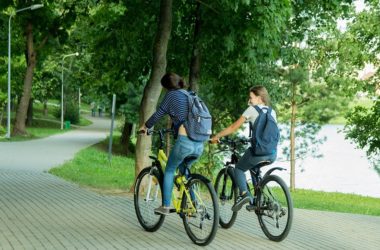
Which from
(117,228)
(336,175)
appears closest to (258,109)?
(117,228)

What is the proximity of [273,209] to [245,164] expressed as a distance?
22.8 inches

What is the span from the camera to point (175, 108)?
A: 757cm

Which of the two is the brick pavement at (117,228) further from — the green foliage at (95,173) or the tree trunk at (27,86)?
the tree trunk at (27,86)

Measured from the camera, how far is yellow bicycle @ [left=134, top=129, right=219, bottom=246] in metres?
7.04

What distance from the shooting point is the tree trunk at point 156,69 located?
37.3 ft

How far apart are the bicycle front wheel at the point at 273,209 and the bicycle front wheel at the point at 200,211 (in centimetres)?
74

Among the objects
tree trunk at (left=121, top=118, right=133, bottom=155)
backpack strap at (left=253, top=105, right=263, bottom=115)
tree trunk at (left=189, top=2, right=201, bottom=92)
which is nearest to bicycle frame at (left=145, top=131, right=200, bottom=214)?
backpack strap at (left=253, top=105, right=263, bottom=115)

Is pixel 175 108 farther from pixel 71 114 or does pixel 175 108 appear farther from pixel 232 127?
pixel 71 114

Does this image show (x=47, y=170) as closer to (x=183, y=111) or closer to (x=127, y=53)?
(x=127, y=53)

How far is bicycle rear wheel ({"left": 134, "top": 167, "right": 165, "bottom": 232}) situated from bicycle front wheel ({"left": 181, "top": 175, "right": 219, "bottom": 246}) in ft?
2.01

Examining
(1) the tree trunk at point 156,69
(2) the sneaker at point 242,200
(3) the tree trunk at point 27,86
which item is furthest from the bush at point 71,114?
(2) the sneaker at point 242,200

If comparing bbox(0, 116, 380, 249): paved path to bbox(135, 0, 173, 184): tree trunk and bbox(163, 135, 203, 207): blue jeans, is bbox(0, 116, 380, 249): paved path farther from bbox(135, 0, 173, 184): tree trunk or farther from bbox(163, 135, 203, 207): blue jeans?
bbox(135, 0, 173, 184): tree trunk

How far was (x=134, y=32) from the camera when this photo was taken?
13203 millimetres

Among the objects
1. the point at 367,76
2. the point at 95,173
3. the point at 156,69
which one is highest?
the point at 367,76
